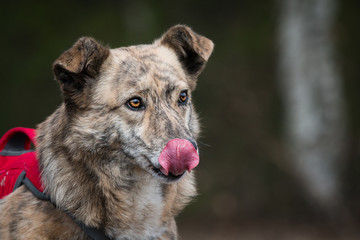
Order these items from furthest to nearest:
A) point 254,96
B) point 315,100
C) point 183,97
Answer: point 254,96
point 315,100
point 183,97

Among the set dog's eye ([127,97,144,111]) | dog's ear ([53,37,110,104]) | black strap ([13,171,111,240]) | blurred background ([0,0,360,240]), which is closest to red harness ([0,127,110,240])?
black strap ([13,171,111,240])

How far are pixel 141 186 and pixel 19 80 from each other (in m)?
7.51

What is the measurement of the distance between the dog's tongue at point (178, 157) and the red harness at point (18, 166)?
79 centimetres

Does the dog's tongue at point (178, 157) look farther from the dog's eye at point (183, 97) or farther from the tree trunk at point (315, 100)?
the tree trunk at point (315, 100)

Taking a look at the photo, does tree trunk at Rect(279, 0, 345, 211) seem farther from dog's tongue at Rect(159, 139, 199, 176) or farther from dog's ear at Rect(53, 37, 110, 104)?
dog's tongue at Rect(159, 139, 199, 176)

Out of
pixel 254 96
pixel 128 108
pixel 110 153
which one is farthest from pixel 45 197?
pixel 254 96

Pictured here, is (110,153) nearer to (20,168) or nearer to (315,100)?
(20,168)

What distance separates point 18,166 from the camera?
351cm

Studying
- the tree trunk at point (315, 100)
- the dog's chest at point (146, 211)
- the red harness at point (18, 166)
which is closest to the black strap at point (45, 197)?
the red harness at point (18, 166)

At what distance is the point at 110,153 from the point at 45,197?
0.48 m

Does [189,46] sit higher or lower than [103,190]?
higher

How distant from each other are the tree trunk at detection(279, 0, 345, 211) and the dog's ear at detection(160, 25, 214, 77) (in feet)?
15.1

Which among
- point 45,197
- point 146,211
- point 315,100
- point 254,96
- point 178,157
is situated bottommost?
point 254,96

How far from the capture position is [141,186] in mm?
3438
